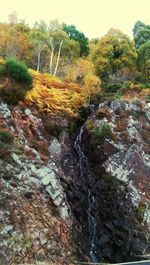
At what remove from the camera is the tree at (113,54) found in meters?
26.6

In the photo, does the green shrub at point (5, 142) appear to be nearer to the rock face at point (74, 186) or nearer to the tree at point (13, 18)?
the rock face at point (74, 186)

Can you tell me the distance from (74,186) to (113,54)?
14.1m

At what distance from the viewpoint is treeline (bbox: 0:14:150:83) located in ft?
86.6

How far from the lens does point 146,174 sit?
15.4m

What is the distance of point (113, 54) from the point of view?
1065 inches

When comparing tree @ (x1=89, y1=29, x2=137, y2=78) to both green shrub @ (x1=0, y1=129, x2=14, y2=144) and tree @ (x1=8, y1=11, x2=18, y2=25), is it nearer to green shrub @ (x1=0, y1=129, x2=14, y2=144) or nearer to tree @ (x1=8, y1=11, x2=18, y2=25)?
tree @ (x1=8, y1=11, x2=18, y2=25)

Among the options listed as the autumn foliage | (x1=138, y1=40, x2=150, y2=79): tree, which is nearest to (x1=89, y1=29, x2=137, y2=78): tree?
(x1=138, y1=40, x2=150, y2=79): tree

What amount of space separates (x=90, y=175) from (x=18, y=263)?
5.70m

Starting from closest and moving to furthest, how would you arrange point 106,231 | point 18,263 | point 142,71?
point 18,263 → point 106,231 → point 142,71

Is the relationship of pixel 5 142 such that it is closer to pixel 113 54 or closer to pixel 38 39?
pixel 113 54

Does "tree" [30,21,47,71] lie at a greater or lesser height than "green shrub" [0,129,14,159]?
greater

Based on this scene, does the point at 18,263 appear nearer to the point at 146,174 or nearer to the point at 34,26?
the point at 146,174

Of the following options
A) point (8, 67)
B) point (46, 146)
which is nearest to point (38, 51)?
point (8, 67)

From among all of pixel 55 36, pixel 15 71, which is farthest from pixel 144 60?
pixel 15 71
